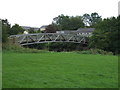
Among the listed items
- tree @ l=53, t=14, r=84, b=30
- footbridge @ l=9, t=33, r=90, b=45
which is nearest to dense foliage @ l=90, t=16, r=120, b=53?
footbridge @ l=9, t=33, r=90, b=45

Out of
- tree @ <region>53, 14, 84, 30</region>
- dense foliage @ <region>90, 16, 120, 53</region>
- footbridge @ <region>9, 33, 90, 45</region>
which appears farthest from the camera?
tree @ <region>53, 14, 84, 30</region>

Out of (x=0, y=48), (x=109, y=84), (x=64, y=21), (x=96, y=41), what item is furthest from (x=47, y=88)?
(x=64, y=21)

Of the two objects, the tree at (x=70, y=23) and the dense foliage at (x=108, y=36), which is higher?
the tree at (x=70, y=23)

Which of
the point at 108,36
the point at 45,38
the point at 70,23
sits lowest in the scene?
the point at 45,38

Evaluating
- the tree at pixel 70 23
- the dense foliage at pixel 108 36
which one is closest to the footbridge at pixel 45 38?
the dense foliage at pixel 108 36

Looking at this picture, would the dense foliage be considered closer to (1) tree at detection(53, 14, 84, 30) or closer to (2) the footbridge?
(2) the footbridge

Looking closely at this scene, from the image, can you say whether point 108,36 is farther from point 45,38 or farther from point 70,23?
point 70,23

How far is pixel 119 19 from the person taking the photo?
40.6 m

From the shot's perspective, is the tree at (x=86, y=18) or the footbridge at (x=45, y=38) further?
the tree at (x=86, y=18)

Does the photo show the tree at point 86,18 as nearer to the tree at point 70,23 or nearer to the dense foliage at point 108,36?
the tree at point 70,23

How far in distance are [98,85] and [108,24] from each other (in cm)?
3641

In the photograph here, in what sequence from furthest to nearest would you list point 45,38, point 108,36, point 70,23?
point 70,23, point 45,38, point 108,36

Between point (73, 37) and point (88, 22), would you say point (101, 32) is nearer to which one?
point (73, 37)

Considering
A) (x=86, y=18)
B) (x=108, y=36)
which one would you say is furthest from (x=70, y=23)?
(x=108, y=36)
